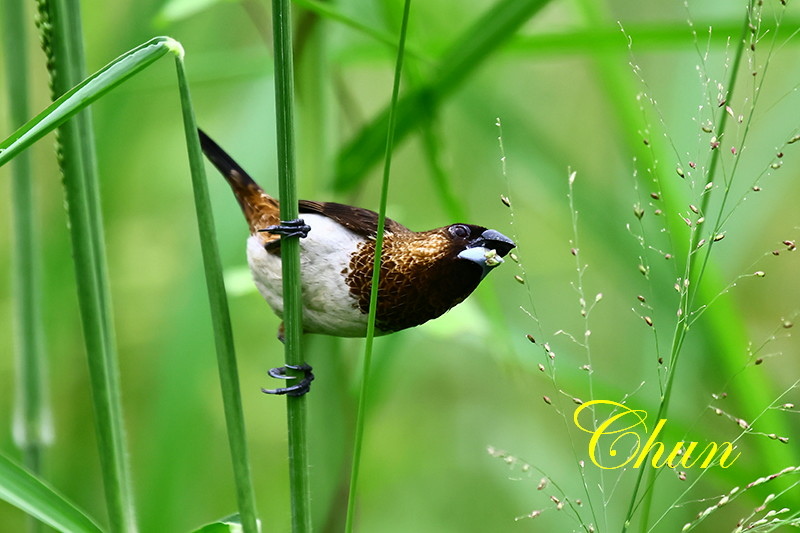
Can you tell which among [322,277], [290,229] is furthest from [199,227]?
[322,277]

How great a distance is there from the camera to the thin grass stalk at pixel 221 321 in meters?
0.84

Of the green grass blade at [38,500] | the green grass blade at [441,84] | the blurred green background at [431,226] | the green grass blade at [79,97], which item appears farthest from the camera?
the blurred green background at [431,226]

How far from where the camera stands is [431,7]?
255 cm

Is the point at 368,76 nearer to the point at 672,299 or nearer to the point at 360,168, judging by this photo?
the point at 672,299

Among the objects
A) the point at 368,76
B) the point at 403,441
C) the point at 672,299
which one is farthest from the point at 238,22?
the point at 672,299

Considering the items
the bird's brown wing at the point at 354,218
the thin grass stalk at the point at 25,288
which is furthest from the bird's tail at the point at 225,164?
the thin grass stalk at the point at 25,288

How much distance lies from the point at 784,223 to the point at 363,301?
2.72 m

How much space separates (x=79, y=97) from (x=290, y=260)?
24 centimetres

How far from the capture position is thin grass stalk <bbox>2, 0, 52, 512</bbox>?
1156 mm

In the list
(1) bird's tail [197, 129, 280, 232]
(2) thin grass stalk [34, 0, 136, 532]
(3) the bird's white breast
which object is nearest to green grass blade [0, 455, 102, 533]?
(2) thin grass stalk [34, 0, 136, 532]

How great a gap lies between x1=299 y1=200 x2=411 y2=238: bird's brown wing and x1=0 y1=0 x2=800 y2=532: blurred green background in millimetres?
246

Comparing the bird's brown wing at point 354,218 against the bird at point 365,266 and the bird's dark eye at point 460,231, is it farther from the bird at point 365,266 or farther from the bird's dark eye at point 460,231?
the bird's dark eye at point 460,231

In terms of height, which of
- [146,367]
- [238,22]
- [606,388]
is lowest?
[606,388]

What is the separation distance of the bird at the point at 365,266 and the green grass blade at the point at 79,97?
20 cm
